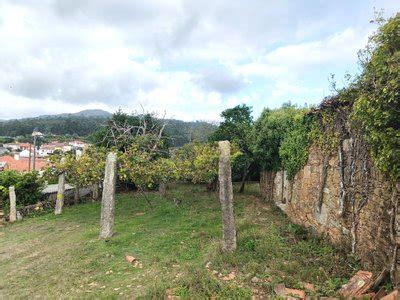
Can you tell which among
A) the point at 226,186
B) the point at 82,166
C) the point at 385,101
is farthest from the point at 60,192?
the point at 385,101

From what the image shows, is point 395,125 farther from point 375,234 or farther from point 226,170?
point 226,170

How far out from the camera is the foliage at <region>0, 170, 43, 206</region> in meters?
16.6

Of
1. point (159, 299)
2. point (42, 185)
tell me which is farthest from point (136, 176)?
point (42, 185)

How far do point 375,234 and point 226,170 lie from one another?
345 cm

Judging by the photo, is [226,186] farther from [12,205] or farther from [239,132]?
[12,205]

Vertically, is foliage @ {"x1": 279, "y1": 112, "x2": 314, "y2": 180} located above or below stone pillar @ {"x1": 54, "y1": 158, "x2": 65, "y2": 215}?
above

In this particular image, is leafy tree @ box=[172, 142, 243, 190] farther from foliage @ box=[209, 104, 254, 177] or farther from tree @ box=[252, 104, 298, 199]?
foliage @ box=[209, 104, 254, 177]

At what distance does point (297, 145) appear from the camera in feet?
32.0

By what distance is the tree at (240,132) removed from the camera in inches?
640

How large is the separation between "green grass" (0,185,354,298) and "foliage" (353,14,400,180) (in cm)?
232

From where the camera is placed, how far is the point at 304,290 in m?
5.39

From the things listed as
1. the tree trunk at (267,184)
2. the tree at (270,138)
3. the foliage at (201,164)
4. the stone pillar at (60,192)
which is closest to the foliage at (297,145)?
the tree at (270,138)

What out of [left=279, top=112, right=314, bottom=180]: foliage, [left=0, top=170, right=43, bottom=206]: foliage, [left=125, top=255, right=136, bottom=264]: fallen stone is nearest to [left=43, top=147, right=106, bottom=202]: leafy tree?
[left=0, top=170, right=43, bottom=206]: foliage

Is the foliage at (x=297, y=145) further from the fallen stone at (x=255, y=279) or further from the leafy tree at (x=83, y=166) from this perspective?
the leafy tree at (x=83, y=166)
